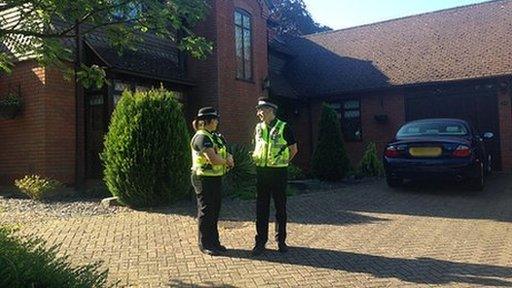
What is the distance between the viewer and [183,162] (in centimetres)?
879

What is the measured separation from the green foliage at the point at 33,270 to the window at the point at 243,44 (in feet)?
38.9

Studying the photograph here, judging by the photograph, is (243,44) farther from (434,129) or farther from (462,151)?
(462,151)

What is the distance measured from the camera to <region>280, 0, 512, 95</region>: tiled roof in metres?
17.1

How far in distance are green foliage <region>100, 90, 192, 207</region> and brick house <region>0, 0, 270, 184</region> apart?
8.93ft

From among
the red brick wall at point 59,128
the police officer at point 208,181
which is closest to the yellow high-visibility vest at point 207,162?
the police officer at point 208,181

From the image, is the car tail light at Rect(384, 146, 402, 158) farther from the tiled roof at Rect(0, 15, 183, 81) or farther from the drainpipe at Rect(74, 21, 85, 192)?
the drainpipe at Rect(74, 21, 85, 192)

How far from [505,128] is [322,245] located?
12.8 m

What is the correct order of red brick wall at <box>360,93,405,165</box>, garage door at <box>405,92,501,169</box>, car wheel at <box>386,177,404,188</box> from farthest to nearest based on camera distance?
red brick wall at <box>360,93,405,165</box> → garage door at <box>405,92,501,169</box> → car wheel at <box>386,177,404,188</box>

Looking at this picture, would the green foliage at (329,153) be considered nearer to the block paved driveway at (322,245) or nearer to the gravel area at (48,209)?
the block paved driveway at (322,245)

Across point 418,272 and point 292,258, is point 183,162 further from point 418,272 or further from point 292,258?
point 418,272

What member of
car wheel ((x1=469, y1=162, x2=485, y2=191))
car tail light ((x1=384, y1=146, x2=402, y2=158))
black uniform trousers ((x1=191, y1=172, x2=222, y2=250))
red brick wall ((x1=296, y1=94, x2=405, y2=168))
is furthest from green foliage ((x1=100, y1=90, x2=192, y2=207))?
red brick wall ((x1=296, y1=94, x2=405, y2=168))

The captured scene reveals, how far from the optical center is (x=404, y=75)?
58.9 feet

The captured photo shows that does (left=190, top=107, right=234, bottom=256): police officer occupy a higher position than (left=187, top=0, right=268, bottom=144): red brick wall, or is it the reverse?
(left=187, top=0, right=268, bottom=144): red brick wall

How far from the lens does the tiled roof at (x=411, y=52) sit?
56.1 ft
